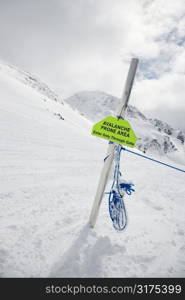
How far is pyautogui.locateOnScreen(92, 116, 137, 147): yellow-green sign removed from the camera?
7.82ft

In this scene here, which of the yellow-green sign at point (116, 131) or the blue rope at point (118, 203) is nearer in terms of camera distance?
the yellow-green sign at point (116, 131)

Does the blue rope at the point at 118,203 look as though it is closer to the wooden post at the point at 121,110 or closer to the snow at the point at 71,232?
the wooden post at the point at 121,110

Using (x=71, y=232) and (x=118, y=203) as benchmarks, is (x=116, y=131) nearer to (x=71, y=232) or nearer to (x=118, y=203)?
(x=118, y=203)

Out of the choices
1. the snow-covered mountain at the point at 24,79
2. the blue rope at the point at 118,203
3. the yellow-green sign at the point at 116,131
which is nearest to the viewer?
the yellow-green sign at the point at 116,131

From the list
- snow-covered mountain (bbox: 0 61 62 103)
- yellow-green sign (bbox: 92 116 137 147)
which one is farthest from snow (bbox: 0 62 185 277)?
snow-covered mountain (bbox: 0 61 62 103)

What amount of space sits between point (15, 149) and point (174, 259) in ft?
17.5

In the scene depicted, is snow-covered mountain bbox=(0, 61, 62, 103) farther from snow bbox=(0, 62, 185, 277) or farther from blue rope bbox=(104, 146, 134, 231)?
blue rope bbox=(104, 146, 134, 231)

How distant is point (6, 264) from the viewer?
2.13 metres

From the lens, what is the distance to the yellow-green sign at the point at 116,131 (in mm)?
2383

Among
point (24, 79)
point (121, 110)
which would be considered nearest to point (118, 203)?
point (121, 110)

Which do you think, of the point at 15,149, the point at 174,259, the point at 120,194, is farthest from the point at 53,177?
the point at 174,259

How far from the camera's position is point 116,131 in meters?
2.44

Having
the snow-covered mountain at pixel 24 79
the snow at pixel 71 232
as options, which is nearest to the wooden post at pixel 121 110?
the snow at pixel 71 232

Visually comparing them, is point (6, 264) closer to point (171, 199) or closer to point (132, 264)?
point (132, 264)
